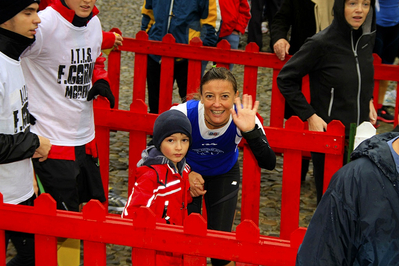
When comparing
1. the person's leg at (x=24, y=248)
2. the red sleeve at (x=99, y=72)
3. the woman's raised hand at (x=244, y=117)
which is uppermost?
the red sleeve at (x=99, y=72)

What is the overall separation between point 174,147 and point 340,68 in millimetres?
1562

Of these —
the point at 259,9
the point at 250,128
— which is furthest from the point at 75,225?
the point at 259,9

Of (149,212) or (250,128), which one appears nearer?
(149,212)

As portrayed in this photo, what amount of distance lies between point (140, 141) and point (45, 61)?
1078 millimetres

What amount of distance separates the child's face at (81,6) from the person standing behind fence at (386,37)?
190 inches

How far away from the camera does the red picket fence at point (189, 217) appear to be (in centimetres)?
293

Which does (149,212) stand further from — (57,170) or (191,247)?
(57,170)

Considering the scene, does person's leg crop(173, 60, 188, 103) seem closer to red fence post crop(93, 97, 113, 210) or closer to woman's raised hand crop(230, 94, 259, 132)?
red fence post crop(93, 97, 113, 210)

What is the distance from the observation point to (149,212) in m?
2.98

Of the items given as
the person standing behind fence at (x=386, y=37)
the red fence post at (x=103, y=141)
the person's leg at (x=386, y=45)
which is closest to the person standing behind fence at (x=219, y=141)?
the red fence post at (x=103, y=141)

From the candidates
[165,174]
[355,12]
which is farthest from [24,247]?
[355,12]

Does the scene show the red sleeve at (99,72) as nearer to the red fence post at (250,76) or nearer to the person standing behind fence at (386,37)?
the red fence post at (250,76)

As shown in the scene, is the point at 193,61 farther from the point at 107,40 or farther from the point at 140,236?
the point at 140,236

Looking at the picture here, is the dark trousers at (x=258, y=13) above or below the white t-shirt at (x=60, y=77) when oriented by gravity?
above
